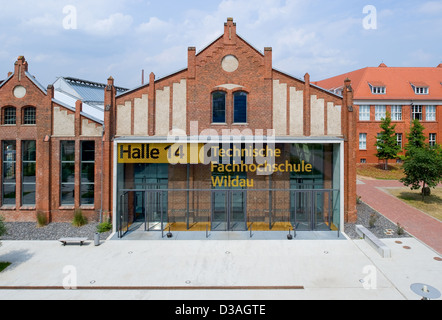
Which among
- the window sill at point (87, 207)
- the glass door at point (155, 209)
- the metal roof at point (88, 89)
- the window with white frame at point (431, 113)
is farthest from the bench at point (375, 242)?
the window with white frame at point (431, 113)

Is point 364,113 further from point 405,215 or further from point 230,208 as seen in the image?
point 230,208

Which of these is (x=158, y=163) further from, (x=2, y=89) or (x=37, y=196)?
(x=2, y=89)

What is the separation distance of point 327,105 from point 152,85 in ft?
35.9

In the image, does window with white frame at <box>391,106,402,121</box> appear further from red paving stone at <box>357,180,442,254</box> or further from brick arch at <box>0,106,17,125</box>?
brick arch at <box>0,106,17,125</box>

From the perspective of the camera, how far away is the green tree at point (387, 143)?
3719 cm

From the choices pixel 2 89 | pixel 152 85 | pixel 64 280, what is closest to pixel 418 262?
pixel 64 280

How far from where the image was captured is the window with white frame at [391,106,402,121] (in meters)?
39.9

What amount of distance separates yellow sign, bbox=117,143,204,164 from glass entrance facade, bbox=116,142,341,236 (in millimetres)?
574

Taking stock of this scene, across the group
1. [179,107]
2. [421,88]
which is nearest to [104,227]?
[179,107]

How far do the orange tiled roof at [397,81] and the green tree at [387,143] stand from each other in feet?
13.1

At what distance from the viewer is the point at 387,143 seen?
124 feet

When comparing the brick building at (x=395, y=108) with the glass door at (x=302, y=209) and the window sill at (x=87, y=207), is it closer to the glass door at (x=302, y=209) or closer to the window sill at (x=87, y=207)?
the glass door at (x=302, y=209)

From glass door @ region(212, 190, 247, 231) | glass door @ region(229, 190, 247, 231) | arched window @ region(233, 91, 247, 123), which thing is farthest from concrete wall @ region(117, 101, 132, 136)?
glass door @ region(229, 190, 247, 231)

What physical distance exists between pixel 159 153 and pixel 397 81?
38073mm
